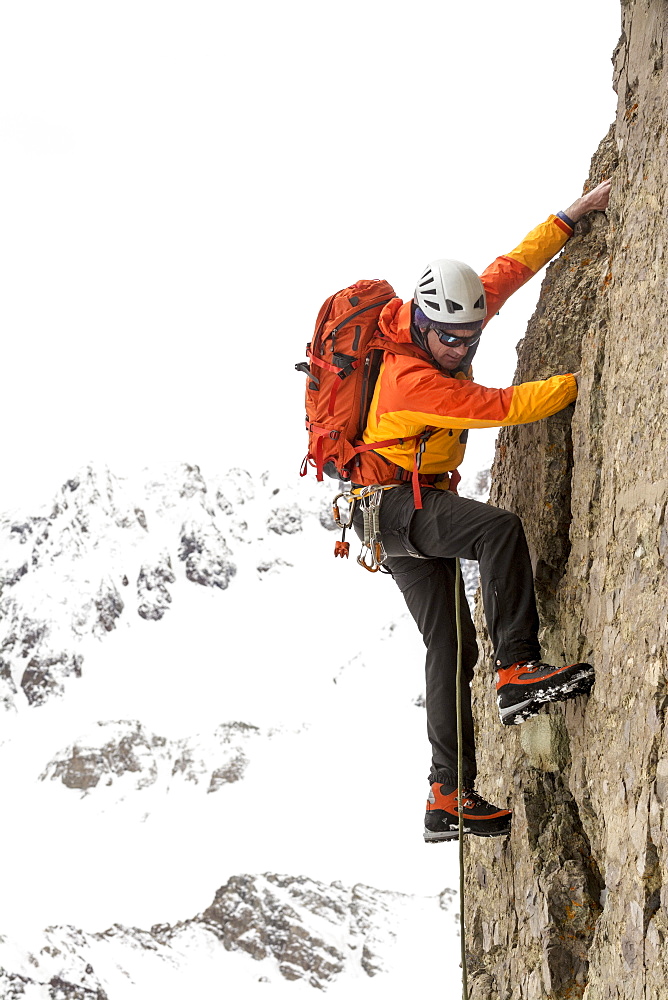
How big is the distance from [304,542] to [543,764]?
554 ft

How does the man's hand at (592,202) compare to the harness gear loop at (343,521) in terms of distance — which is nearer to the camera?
the man's hand at (592,202)

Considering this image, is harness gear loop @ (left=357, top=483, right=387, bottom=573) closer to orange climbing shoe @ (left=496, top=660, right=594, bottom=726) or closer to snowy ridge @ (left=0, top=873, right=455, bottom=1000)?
orange climbing shoe @ (left=496, top=660, right=594, bottom=726)

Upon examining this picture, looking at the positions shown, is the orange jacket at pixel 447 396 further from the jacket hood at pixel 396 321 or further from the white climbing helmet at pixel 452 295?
the white climbing helmet at pixel 452 295

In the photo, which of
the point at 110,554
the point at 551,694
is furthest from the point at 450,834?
the point at 110,554

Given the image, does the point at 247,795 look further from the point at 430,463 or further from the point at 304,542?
the point at 430,463

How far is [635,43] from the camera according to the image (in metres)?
5.12

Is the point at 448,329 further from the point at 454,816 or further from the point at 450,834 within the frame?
the point at 450,834

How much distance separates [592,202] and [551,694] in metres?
3.24

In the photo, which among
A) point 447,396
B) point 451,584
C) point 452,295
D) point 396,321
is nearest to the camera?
point 447,396

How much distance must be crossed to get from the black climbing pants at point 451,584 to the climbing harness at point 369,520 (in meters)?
0.05

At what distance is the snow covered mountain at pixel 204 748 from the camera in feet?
306

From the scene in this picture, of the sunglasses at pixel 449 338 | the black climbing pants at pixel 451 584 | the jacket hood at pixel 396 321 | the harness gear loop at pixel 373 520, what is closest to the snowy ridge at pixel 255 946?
the black climbing pants at pixel 451 584

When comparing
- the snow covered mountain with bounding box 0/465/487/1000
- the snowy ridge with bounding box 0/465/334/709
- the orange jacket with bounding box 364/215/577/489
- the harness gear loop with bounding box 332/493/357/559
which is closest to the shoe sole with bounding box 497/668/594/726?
the orange jacket with bounding box 364/215/577/489

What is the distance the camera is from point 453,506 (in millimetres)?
5438
